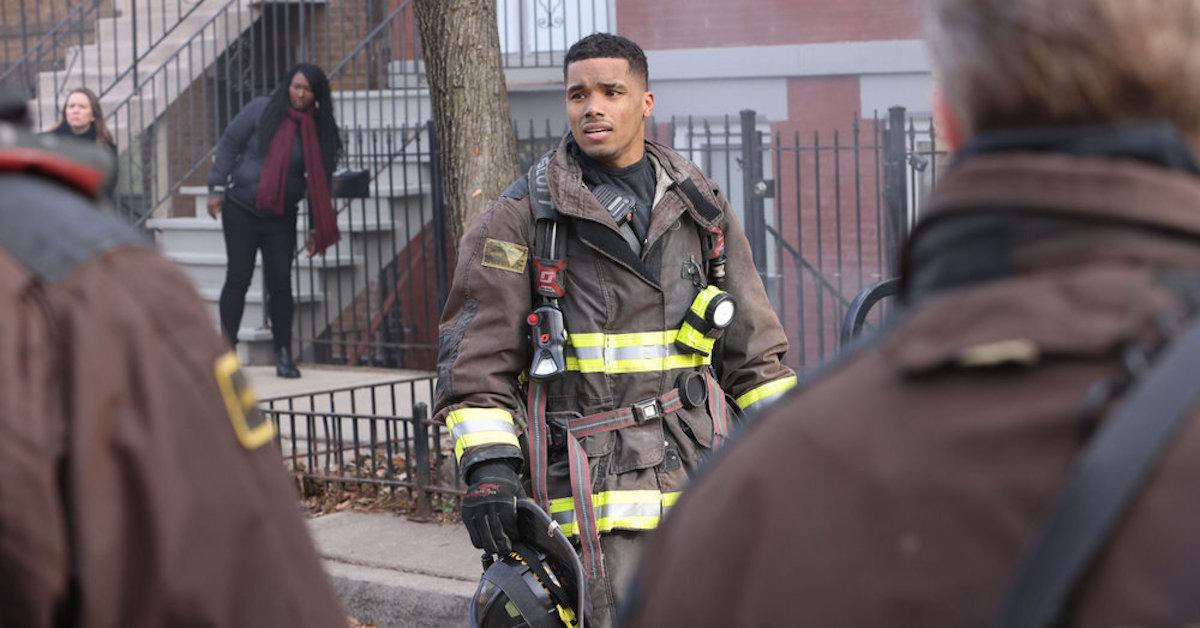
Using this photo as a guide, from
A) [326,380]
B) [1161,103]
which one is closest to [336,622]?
[1161,103]

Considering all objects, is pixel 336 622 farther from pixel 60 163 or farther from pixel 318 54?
pixel 318 54

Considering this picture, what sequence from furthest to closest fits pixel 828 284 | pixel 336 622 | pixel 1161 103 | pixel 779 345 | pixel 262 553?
pixel 828 284
pixel 779 345
pixel 336 622
pixel 262 553
pixel 1161 103

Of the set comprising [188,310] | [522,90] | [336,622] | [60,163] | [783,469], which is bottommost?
[336,622]

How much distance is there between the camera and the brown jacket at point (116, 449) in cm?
168

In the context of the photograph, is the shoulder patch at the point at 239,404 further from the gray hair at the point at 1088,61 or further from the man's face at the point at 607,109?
the man's face at the point at 607,109

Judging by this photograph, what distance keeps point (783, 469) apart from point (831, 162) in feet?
31.3

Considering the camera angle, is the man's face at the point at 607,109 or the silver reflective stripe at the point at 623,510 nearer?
the silver reflective stripe at the point at 623,510

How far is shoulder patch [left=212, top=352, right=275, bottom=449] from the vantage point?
184 cm

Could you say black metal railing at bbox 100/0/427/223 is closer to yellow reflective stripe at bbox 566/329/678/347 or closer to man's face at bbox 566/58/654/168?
man's face at bbox 566/58/654/168

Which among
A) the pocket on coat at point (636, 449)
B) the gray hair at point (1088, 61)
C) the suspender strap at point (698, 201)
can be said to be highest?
the gray hair at point (1088, 61)

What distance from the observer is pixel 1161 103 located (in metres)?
1.37

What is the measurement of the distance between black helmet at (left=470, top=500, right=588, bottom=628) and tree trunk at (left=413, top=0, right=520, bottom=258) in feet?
10.8

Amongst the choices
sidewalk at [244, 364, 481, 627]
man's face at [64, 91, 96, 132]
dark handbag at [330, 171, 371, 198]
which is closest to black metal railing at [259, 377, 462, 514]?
sidewalk at [244, 364, 481, 627]

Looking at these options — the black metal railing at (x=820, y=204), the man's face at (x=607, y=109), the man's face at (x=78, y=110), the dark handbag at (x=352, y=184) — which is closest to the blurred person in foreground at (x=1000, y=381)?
the man's face at (x=607, y=109)
